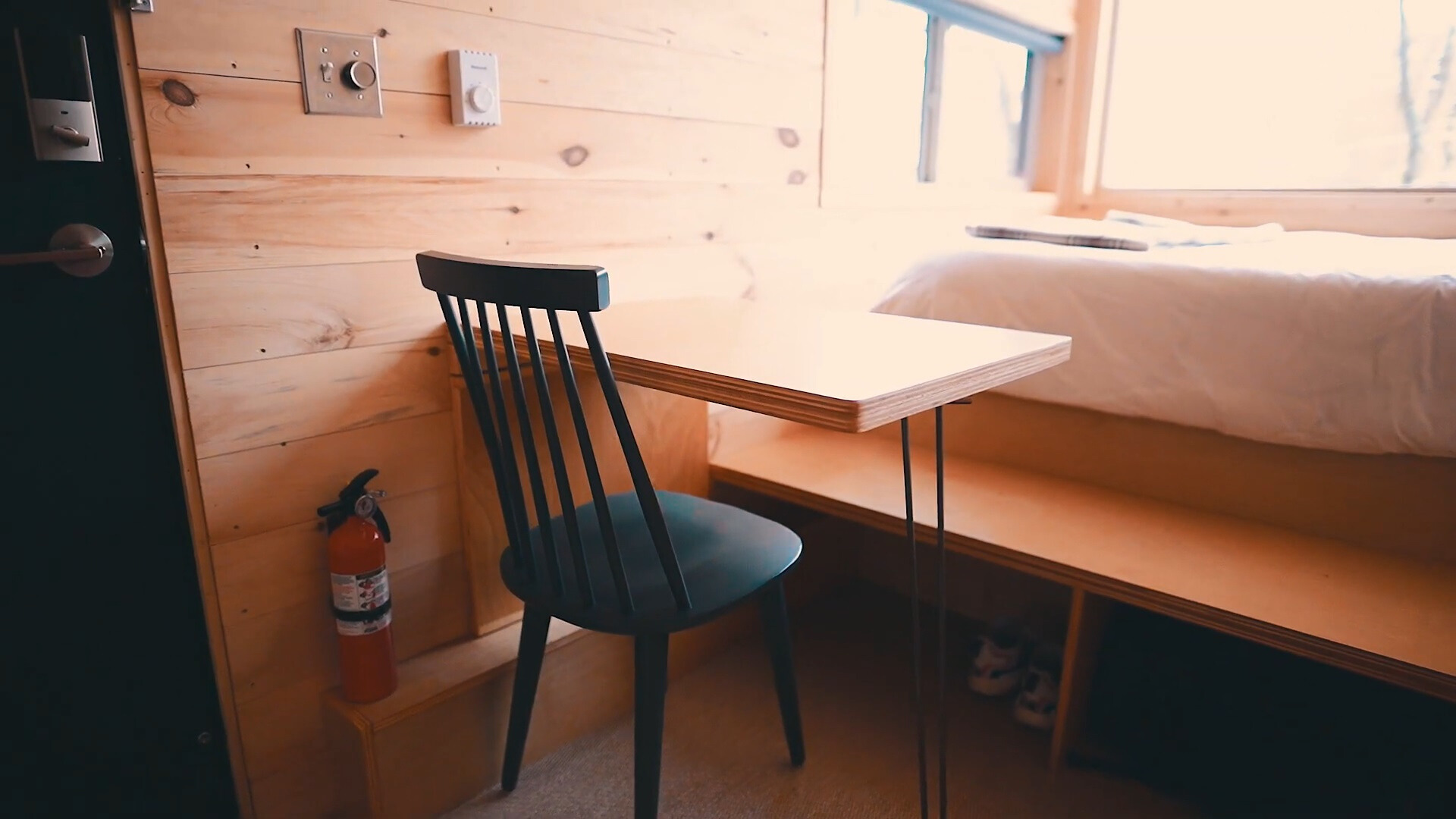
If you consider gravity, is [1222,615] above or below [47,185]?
below

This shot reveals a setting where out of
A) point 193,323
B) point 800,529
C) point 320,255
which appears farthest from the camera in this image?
point 800,529

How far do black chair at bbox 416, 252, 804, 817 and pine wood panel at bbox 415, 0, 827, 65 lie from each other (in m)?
0.53

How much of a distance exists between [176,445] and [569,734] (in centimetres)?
82

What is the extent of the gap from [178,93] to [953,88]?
6.86ft

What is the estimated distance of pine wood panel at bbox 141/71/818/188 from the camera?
110 centimetres

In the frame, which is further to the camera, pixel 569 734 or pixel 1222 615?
pixel 569 734

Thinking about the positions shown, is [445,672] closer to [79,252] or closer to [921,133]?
[79,252]

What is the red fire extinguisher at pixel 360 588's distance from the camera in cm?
126

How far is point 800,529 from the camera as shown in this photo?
80.0 inches

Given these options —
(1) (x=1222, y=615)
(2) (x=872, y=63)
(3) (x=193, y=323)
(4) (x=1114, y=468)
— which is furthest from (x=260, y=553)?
(2) (x=872, y=63)

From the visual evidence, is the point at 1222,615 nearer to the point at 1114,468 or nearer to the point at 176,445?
the point at 1114,468

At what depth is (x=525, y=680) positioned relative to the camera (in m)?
1.33

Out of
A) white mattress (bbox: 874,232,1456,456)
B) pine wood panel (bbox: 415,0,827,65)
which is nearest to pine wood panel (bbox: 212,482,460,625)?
pine wood panel (bbox: 415,0,827,65)

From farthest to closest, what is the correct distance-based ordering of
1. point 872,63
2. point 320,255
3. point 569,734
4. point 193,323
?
point 872,63 < point 569,734 < point 320,255 < point 193,323
